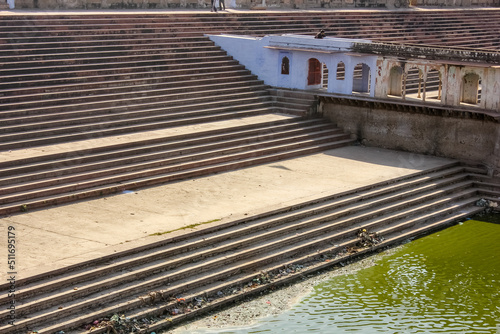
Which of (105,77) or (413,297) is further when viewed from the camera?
(105,77)

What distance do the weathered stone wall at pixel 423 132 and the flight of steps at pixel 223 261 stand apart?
167cm

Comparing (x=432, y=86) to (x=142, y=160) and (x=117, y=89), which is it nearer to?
(x=117, y=89)

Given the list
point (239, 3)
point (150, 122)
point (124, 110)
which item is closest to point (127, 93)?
point (124, 110)

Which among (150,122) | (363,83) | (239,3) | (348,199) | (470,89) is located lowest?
(348,199)

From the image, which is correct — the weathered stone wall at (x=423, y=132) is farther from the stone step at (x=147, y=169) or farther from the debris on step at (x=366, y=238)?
the debris on step at (x=366, y=238)

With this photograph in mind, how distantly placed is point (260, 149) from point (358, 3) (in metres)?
14.6

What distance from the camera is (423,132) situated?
17375 millimetres

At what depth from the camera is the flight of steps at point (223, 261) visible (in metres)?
9.55

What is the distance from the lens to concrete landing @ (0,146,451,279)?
422 inches

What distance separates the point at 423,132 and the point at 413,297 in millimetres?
6962

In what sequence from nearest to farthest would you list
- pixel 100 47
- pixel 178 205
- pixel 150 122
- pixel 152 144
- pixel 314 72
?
1. pixel 178 205
2. pixel 152 144
3. pixel 150 122
4. pixel 100 47
5. pixel 314 72

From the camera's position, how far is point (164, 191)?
44.9 ft

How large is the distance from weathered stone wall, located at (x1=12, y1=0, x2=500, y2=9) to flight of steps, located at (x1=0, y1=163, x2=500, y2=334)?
1073cm

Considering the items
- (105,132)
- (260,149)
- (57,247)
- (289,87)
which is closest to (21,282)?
(57,247)
